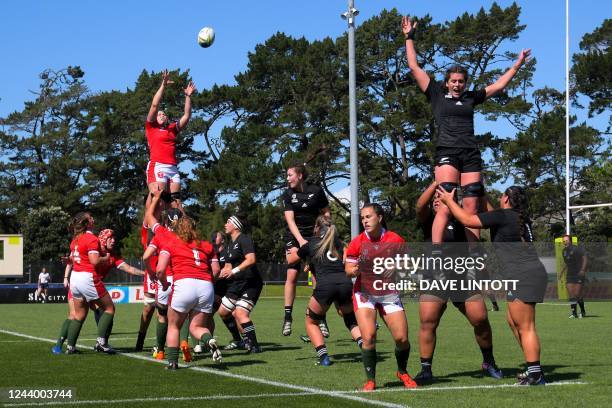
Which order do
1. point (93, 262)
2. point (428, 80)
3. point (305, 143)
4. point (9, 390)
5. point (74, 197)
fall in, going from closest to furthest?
point (9, 390) < point (428, 80) < point (93, 262) < point (305, 143) < point (74, 197)

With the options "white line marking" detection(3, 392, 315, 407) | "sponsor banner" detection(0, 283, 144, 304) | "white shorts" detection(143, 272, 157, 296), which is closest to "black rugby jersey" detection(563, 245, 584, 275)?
"white shorts" detection(143, 272, 157, 296)

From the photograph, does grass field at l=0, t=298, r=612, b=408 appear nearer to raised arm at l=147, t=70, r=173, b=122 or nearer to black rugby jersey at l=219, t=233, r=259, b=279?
black rugby jersey at l=219, t=233, r=259, b=279

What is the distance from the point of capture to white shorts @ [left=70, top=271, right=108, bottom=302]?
13250 mm

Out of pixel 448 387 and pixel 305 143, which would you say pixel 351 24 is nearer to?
pixel 448 387

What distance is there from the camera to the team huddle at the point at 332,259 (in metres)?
9.20

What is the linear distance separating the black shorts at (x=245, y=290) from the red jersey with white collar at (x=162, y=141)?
93.1 inches

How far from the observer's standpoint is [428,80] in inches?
404

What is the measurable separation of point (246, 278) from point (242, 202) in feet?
165

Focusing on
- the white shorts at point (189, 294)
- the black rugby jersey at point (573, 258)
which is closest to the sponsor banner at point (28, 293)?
the black rugby jersey at point (573, 258)

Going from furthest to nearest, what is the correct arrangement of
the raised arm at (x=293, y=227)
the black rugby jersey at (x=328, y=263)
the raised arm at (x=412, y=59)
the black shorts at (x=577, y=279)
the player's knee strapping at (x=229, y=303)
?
the black shorts at (x=577, y=279) < the player's knee strapping at (x=229, y=303) < the raised arm at (x=293, y=227) < the black rugby jersey at (x=328, y=263) < the raised arm at (x=412, y=59)

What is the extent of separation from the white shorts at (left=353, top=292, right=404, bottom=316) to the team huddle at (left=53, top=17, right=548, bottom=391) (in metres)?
0.01

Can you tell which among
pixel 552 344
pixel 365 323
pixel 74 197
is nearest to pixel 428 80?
pixel 365 323

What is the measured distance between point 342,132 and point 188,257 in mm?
51302

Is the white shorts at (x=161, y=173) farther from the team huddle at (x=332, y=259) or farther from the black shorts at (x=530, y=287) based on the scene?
the black shorts at (x=530, y=287)
